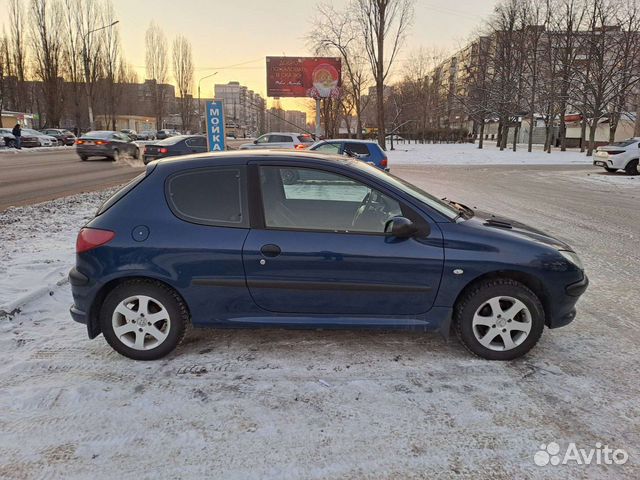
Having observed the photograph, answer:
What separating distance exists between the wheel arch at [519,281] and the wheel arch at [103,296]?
2113 millimetres

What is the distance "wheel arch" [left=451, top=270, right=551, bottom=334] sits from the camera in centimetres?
332

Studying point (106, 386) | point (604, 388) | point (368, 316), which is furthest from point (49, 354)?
point (604, 388)

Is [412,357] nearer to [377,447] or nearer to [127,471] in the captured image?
[377,447]

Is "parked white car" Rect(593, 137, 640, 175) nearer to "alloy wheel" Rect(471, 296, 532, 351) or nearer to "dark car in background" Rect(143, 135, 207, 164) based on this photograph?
"dark car in background" Rect(143, 135, 207, 164)

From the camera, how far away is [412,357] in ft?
11.3

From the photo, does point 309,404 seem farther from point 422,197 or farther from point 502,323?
point 422,197

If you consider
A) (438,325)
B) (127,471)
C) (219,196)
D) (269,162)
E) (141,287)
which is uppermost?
(269,162)

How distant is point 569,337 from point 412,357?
4.84ft

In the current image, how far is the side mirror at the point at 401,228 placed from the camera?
3.22 meters

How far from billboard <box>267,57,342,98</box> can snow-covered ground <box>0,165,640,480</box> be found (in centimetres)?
3636

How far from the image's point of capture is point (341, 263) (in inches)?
127

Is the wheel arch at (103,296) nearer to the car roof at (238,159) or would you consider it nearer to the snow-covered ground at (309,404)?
the snow-covered ground at (309,404)

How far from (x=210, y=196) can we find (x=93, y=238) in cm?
91
